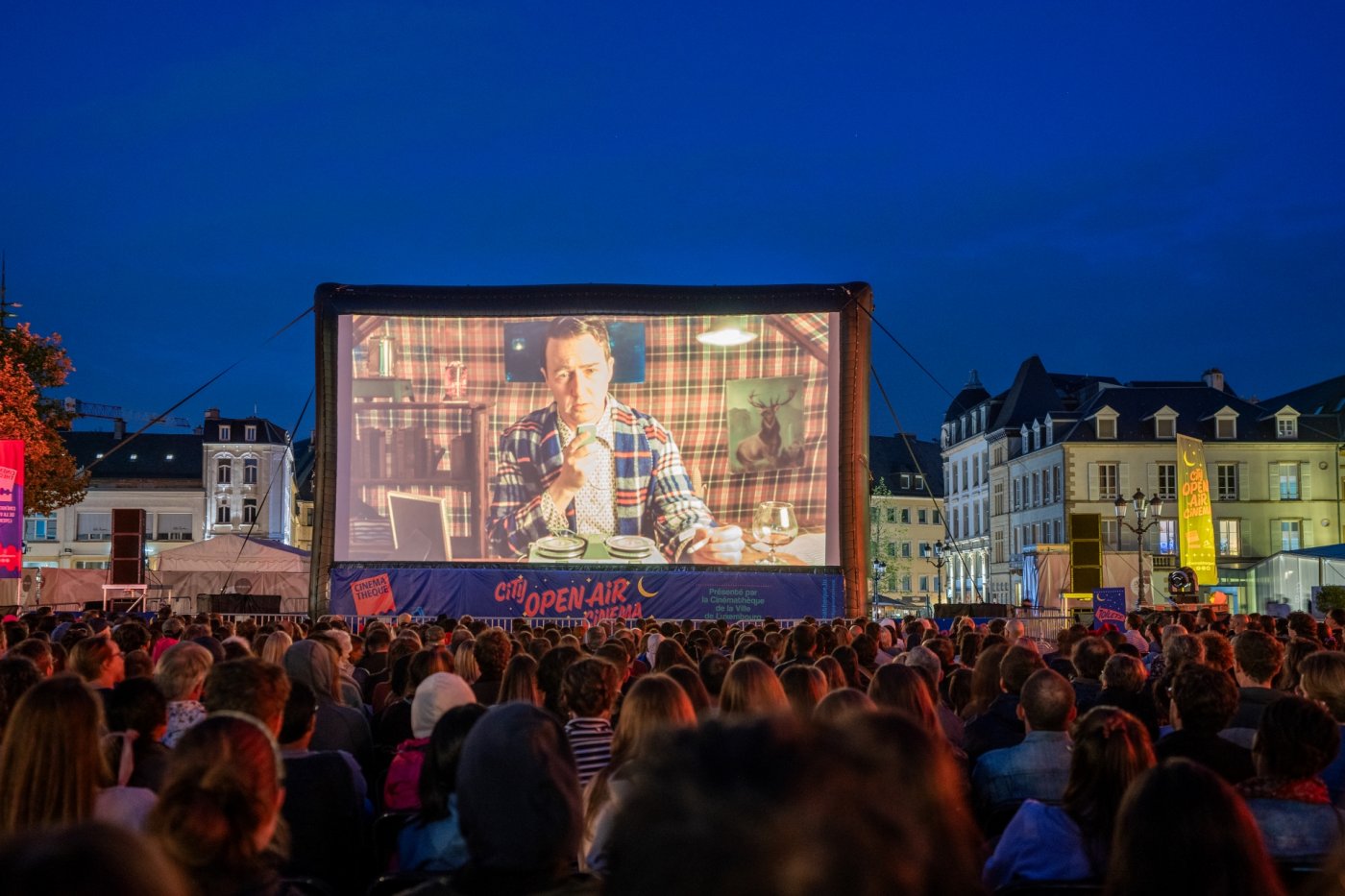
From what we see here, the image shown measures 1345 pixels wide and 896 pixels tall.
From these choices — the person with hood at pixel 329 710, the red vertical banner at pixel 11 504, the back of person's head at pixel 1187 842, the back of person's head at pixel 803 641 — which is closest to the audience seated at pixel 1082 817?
the back of person's head at pixel 1187 842

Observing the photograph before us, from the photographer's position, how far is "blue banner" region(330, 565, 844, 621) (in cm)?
2236

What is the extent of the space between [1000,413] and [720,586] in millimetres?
49643

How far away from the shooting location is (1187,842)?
242 cm

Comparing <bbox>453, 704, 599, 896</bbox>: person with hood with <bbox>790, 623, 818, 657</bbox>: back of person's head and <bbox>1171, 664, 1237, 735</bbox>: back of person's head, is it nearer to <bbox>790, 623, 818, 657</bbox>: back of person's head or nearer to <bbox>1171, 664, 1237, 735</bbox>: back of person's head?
<bbox>1171, 664, 1237, 735</bbox>: back of person's head

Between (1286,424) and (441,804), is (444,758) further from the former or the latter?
(1286,424)

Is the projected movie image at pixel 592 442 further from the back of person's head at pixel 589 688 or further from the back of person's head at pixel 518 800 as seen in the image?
the back of person's head at pixel 518 800

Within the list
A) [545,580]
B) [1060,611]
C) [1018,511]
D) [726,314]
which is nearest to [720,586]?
[545,580]

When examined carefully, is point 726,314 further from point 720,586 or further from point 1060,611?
point 1060,611

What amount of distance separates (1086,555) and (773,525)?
21.0 ft

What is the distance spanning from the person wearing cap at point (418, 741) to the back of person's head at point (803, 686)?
1472mm

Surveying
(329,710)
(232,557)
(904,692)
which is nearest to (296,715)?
(329,710)

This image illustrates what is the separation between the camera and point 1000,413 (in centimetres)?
6906

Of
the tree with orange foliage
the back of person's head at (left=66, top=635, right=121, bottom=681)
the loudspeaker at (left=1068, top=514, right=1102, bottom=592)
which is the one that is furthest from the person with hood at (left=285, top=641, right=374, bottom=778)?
the tree with orange foliage

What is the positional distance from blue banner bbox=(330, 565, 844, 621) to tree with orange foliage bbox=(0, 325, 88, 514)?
1342 centimetres
